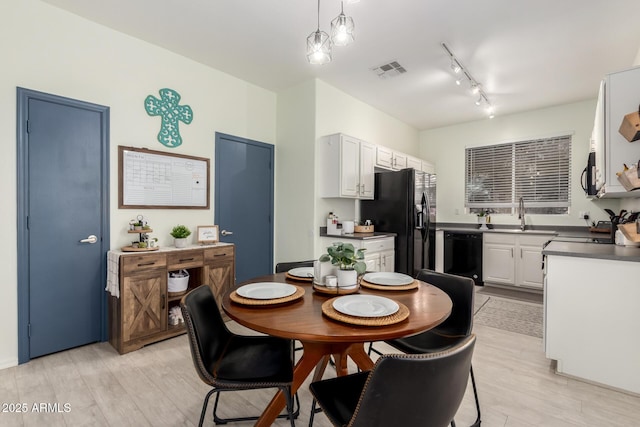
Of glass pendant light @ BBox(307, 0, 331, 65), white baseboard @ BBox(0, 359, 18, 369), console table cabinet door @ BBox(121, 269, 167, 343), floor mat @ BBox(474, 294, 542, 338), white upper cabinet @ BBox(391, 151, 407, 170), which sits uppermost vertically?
glass pendant light @ BBox(307, 0, 331, 65)

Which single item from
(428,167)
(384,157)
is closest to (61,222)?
(384,157)

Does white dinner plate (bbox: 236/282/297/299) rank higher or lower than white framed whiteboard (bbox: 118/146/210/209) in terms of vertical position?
lower

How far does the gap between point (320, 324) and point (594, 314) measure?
2197 mm

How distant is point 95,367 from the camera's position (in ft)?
7.70

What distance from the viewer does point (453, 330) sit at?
193 centimetres

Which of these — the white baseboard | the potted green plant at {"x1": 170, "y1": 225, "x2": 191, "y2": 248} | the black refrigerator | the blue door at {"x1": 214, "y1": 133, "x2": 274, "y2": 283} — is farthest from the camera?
the black refrigerator

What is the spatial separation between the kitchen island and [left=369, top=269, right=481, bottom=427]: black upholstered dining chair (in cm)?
93

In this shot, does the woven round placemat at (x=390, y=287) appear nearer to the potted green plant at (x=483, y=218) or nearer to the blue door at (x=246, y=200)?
the blue door at (x=246, y=200)

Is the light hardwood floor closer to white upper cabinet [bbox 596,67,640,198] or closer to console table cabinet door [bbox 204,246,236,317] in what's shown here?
console table cabinet door [bbox 204,246,236,317]

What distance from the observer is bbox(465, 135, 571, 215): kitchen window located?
478cm

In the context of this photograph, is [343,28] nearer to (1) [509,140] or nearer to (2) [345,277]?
(2) [345,277]

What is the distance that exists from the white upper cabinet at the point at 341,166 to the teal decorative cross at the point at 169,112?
1.63 m

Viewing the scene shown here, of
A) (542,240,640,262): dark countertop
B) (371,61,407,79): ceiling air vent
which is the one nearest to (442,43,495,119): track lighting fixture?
(371,61,407,79): ceiling air vent

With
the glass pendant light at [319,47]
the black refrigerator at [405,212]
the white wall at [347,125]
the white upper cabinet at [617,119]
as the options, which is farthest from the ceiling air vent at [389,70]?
the white upper cabinet at [617,119]
